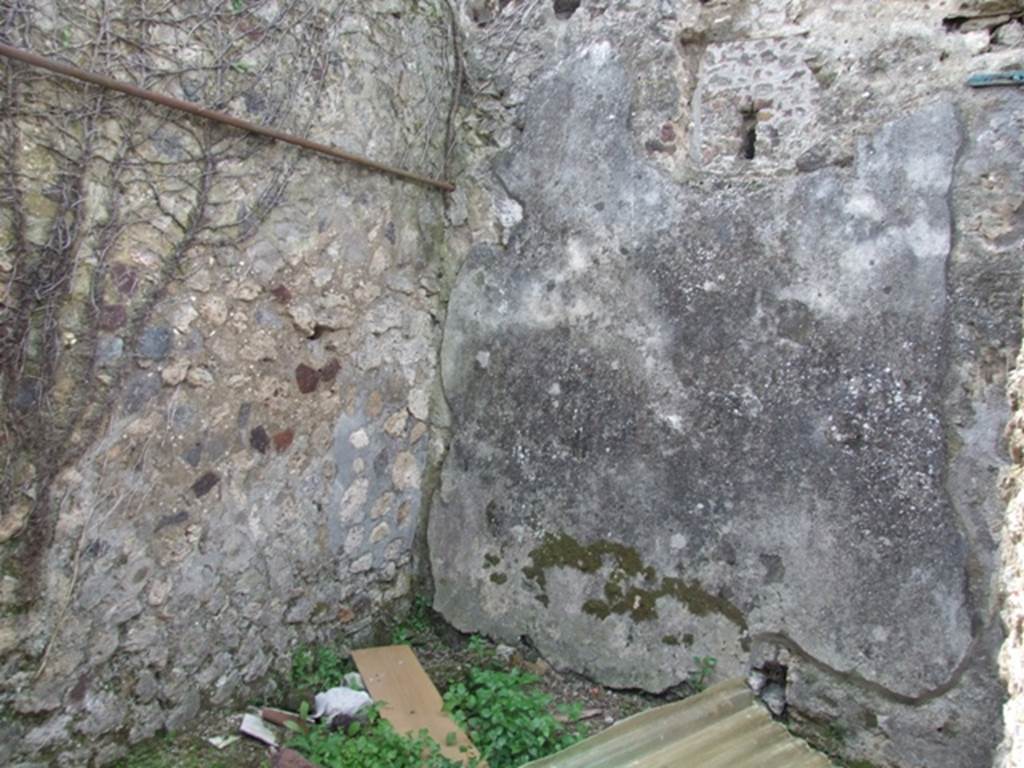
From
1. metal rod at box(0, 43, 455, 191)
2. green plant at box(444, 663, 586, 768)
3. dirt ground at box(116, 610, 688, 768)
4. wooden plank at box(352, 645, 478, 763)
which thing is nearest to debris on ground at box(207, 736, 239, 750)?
dirt ground at box(116, 610, 688, 768)

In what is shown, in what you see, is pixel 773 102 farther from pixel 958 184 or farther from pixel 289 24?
pixel 289 24

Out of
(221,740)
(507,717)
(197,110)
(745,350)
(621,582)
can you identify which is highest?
(197,110)

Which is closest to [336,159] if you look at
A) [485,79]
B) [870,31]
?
[485,79]

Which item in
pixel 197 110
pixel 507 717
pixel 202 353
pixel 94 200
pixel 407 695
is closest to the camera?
pixel 94 200

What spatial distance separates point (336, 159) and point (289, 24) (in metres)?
0.44

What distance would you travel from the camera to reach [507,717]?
2590mm

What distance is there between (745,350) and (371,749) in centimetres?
168

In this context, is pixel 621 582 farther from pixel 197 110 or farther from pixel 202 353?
pixel 197 110

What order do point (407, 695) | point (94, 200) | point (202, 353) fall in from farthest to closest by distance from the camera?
point (407, 695), point (202, 353), point (94, 200)

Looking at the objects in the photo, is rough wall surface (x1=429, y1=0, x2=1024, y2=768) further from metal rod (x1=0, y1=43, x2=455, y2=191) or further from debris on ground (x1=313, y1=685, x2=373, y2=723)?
debris on ground (x1=313, y1=685, x2=373, y2=723)

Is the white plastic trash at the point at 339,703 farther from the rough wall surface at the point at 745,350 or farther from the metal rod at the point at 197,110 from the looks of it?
the metal rod at the point at 197,110

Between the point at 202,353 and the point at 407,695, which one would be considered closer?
the point at 202,353

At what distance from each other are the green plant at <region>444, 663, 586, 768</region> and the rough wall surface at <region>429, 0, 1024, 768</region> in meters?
0.25

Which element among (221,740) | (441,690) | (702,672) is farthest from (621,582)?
(221,740)
